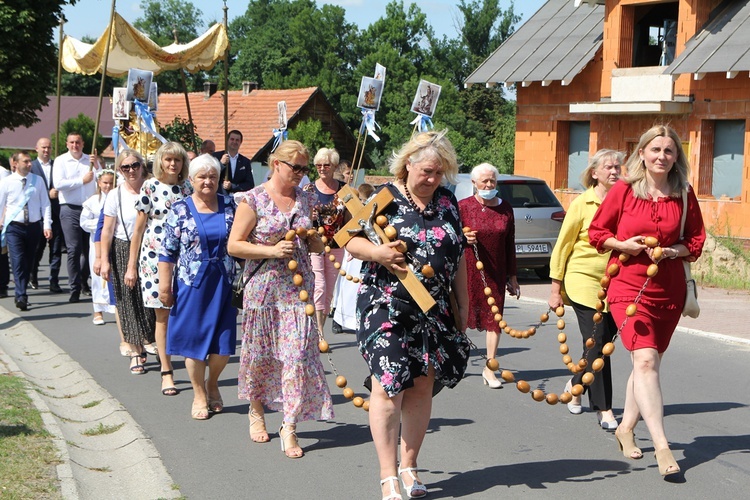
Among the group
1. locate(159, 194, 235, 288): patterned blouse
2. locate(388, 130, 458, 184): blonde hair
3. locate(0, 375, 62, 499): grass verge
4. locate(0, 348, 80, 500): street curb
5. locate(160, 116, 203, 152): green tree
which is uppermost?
locate(160, 116, 203, 152): green tree

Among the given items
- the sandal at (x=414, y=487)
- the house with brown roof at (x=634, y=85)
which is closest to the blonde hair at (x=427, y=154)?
the sandal at (x=414, y=487)

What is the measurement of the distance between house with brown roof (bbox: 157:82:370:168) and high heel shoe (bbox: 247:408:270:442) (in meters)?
38.2

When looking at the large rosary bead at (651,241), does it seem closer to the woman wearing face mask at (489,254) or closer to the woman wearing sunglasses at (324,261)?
the woman wearing face mask at (489,254)

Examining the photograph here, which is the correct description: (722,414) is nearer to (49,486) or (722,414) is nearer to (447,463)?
(447,463)

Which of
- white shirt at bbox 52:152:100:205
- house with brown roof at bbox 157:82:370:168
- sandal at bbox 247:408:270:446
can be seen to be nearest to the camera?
sandal at bbox 247:408:270:446

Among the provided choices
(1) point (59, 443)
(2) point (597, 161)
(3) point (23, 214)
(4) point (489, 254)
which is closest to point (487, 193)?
(4) point (489, 254)

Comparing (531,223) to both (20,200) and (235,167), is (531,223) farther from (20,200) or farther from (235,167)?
(20,200)

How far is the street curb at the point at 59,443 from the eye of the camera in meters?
5.43

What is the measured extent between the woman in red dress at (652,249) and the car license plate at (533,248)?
10719mm

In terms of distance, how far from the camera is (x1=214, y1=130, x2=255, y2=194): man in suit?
15180 mm

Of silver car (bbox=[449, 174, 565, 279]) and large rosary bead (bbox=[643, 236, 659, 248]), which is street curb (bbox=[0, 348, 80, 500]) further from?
silver car (bbox=[449, 174, 565, 279])

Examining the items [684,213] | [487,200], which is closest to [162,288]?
[487,200]

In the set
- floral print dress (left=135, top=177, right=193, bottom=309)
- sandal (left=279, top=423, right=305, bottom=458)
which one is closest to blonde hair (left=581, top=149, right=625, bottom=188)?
sandal (left=279, top=423, right=305, bottom=458)

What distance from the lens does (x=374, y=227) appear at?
17.3ft
